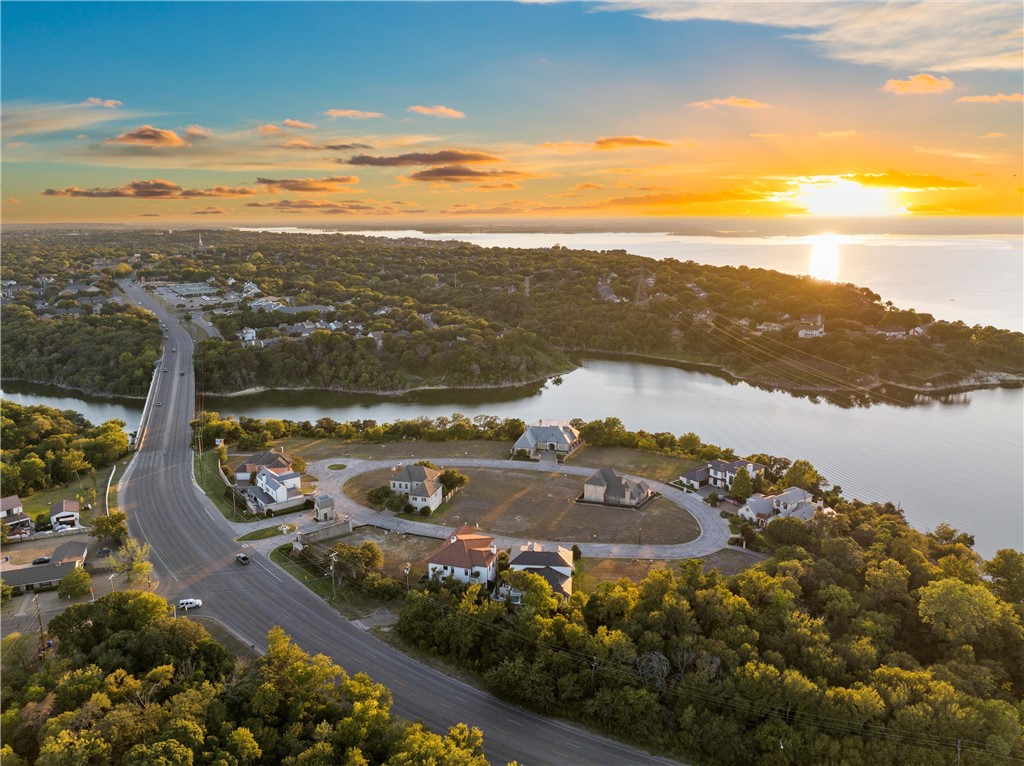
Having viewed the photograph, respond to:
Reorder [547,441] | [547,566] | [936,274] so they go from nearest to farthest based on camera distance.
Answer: [547,566]
[547,441]
[936,274]

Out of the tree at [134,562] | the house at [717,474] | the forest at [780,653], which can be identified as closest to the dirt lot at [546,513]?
the house at [717,474]

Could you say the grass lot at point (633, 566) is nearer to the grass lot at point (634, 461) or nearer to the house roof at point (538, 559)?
the house roof at point (538, 559)

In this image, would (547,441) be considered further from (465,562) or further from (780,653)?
(780,653)

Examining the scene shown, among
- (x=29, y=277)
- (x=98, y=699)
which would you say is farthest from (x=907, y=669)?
(x=29, y=277)

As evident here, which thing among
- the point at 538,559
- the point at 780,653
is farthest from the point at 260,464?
the point at 780,653

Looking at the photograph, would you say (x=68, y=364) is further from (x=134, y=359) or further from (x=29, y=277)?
(x=29, y=277)

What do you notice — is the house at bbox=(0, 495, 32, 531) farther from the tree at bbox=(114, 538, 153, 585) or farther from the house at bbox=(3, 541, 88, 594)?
the tree at bbox=(114, 538, 153, 585)
